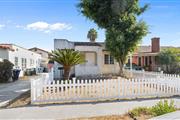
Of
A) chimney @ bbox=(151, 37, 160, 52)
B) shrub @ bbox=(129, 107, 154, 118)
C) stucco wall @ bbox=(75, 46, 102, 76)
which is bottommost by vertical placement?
shrub @ bbox=(129, 107, 154, 118)

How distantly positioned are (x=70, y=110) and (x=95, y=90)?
218cm

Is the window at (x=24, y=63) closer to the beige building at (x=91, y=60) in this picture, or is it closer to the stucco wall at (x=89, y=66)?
the beige building at (x=91, y=60)

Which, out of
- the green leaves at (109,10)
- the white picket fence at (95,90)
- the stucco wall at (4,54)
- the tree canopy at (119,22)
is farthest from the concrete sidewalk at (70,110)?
the stucco wall at (4,54)

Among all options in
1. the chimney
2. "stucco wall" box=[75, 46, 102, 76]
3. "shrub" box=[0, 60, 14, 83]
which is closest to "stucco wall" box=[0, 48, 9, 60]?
"shrub" box=[0, 60, 14, 83]

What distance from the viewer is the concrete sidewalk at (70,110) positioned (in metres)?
7.97

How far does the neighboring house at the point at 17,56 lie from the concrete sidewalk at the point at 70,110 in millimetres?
15423

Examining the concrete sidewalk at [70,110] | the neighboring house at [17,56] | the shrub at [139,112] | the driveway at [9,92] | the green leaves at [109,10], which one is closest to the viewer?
the shrub at [139,112]

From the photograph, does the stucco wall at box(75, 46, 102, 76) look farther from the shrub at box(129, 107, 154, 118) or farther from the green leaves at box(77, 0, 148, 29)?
the shrub at box(129, 107, 154, 118)

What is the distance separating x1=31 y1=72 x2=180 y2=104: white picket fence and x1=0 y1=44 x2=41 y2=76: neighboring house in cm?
1392

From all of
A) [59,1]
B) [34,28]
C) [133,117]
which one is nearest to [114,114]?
[133,117]

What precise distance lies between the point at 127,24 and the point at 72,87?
39.0ft

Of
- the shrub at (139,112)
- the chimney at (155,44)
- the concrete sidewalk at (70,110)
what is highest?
the chimney at (155,44)

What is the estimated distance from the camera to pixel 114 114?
317 inches

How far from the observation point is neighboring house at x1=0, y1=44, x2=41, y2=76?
76.3 ft
